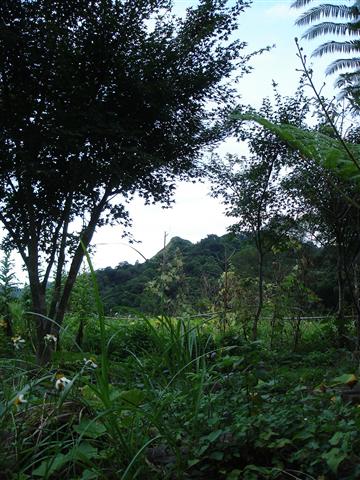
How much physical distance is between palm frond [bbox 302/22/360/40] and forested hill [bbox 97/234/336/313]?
7770mm

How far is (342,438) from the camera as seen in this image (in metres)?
A: 1.39

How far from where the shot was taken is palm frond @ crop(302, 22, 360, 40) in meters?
13.9

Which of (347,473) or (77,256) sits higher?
(77,256)

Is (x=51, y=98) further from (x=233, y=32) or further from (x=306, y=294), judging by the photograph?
(x=306, y=294)

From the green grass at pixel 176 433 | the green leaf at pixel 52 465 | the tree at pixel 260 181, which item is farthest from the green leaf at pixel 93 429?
the tree at pixel 260 181

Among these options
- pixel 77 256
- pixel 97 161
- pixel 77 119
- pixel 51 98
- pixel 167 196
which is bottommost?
pixel 77 256

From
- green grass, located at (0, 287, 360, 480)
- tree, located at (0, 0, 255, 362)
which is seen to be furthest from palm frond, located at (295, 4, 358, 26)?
green grass, located at (0, 287, 360, 480)

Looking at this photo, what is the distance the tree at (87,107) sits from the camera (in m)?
4.39

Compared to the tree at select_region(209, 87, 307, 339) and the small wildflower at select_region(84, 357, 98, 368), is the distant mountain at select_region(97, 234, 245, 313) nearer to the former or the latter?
the tree at select_region(209, 87, 307, 339)

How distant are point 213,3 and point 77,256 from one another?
2.88 metres

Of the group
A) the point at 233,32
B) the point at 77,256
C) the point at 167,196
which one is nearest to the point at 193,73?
the point at 233,32

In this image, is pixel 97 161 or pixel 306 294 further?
pixel 306 294

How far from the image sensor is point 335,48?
14.5 meters

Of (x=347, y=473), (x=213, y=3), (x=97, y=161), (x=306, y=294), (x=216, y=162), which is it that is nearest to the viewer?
(x=347, y=473)
